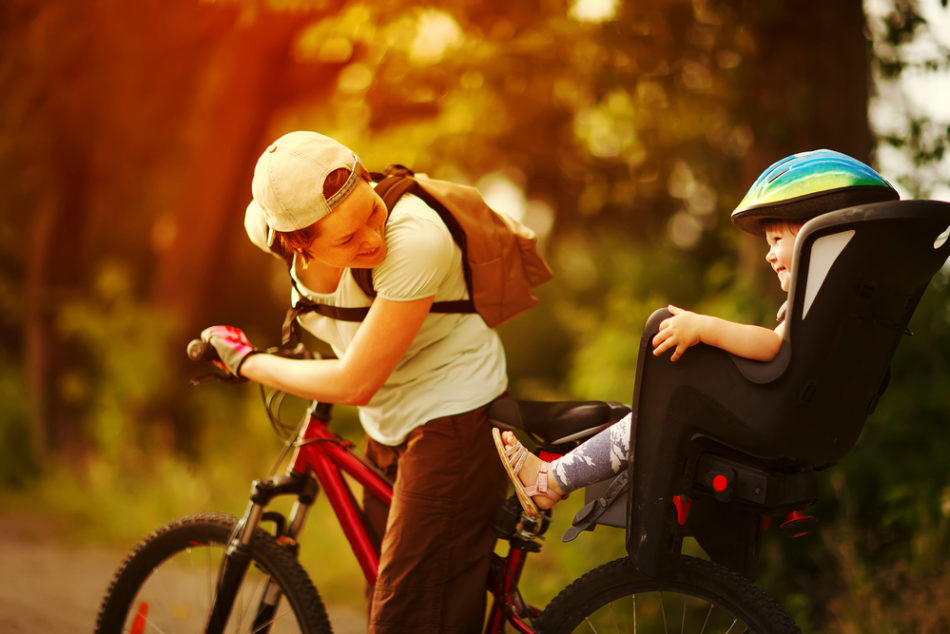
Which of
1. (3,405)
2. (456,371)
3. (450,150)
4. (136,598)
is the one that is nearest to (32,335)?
(3,405)

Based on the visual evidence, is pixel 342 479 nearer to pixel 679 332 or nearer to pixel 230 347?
pixel 230 347

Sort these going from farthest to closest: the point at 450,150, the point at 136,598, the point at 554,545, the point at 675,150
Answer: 1. the point at 450,150
2. the point at 675,150
3. the point at 554,545
4. the point at 136,598

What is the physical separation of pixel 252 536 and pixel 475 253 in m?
1.05

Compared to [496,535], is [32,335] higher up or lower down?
higher up

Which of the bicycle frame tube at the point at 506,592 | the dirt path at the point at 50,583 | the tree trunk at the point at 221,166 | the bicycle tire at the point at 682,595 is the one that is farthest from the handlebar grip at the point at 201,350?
the tree trunk at the point at 221,166

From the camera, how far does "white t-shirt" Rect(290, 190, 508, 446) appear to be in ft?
7.67

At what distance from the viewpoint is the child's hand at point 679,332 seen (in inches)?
72.6

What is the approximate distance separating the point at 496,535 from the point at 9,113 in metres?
5.69

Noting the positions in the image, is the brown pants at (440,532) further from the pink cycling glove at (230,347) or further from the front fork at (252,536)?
the pink cycling glove at (230,347)

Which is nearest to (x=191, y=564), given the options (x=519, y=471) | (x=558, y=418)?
(x=519, y=471)

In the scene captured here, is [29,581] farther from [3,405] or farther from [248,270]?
[248,270]

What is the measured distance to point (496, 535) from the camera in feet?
8.05

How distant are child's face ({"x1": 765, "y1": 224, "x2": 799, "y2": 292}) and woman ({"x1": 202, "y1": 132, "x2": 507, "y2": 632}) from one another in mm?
782

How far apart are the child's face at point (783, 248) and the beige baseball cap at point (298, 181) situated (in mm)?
991
